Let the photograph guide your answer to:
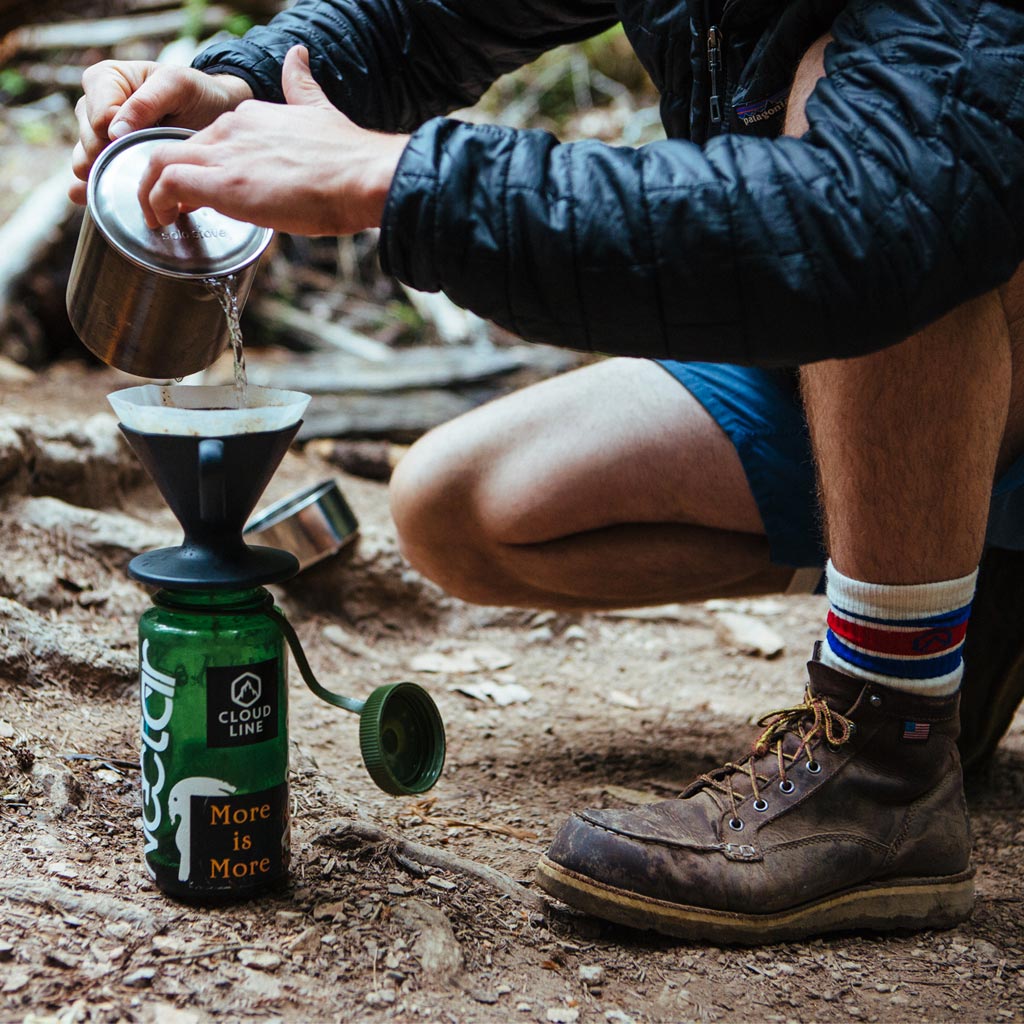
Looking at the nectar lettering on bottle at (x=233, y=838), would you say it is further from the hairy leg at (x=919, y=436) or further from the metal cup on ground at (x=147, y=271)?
the hairy leg at (x=919, y=436)

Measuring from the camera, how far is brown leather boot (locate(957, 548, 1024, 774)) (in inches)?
79.9

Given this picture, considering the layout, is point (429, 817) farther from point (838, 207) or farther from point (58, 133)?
point (58, 133)

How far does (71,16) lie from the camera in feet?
22.2

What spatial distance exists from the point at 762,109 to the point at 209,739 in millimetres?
1131

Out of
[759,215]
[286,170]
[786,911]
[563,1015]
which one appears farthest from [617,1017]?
[286,170]

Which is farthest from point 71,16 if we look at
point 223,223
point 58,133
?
point 223,223

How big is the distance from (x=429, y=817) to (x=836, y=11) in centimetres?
133

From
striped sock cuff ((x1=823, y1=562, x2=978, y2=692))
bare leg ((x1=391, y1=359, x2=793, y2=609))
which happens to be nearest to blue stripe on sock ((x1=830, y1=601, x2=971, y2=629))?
striped sock cuff ((x1=823, y1=562, x2=978, y2=692))

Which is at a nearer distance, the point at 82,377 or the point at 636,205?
the point at 636,205

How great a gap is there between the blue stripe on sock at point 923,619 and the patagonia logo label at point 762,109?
698 mm

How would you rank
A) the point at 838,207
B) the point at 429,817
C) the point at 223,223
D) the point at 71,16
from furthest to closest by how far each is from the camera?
the point at 71,16 < the point at 429,817 < the point at 223,223 < the point at 838,207

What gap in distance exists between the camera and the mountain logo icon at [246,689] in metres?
1.39

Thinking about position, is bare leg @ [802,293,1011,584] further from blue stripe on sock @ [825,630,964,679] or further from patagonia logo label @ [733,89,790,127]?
patagonia logo label @ [733,89,790,127]

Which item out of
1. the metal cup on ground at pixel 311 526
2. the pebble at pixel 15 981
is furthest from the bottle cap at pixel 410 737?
the metal cup on ground at pixel 311 526
